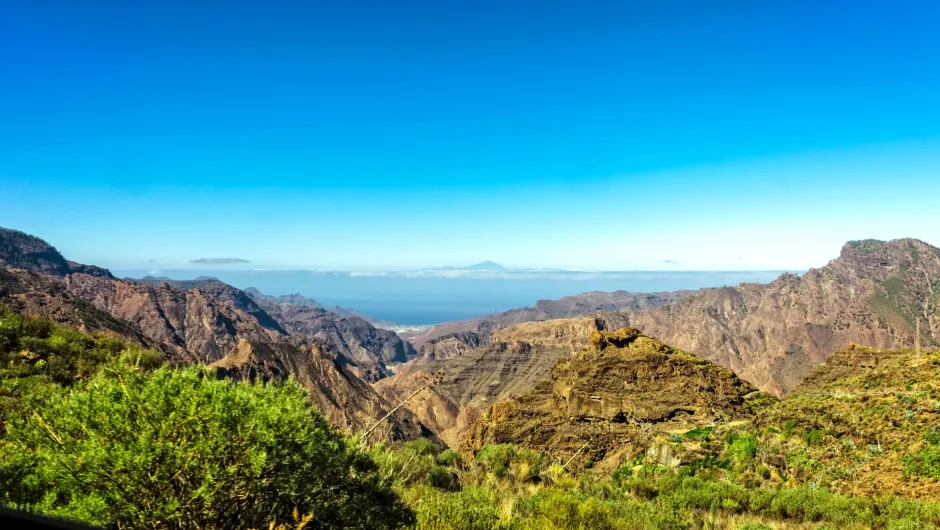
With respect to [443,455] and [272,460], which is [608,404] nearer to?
[443,455]

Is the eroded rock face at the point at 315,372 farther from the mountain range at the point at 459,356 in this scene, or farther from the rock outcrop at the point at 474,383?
the rock outcrop at the point at 474,383

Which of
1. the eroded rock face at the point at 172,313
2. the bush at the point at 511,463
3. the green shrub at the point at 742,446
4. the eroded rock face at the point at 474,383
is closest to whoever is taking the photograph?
the bush at the point at 511,463

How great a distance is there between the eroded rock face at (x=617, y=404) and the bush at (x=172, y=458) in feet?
95.5

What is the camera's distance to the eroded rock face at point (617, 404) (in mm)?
36219

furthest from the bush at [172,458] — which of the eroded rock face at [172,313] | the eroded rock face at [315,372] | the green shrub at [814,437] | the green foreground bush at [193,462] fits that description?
the eroded rock face at [172,313]

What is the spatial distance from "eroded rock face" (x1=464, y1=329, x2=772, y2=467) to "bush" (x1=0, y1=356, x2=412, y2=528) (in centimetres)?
2911

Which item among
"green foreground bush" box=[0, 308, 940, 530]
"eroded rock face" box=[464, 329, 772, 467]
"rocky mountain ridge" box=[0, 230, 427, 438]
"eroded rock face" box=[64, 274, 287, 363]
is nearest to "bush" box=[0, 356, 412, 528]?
"green foreground bush" box=[0, 308, 940, 530]

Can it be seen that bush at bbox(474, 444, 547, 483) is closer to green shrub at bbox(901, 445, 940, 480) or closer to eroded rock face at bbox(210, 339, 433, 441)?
green shrub at bbox(901, 445, 940, 480)

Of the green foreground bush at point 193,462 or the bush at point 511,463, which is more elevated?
the green foreground bush at point 193,462

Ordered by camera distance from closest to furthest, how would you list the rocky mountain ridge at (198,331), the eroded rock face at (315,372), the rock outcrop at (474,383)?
the rocky mountain ridge at (198,331), the eroded rock face at (315,372), the rock outcrop at (474,383)

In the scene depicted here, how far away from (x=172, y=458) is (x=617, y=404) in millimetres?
39384

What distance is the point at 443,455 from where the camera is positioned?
22172 mm

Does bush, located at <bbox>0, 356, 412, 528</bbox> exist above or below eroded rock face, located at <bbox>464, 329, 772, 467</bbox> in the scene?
above

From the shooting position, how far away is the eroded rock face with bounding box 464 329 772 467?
3622 cm
